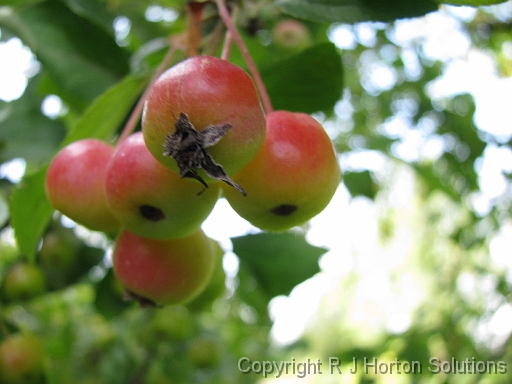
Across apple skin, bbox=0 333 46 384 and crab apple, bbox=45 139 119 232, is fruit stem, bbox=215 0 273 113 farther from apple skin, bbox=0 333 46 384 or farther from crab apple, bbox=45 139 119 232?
apple skin, bbox=0 333 46 384

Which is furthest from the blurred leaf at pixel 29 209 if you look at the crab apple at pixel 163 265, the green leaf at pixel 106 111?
the crab apple at pixel 163 265

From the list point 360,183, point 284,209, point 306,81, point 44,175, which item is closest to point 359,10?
point 306,81

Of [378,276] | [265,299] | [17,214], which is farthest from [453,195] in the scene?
[378,276]

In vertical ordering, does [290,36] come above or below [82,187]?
below

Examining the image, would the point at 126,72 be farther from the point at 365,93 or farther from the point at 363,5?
the point at 365,93

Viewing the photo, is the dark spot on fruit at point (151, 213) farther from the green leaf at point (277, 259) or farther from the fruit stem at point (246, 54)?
the green leaf at point (277, 259)

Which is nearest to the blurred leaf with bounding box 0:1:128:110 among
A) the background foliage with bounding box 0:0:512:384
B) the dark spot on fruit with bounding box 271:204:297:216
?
the background foliage with bounding box 0:0:512:384

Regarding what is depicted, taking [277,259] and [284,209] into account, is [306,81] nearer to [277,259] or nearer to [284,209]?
[284,209]
